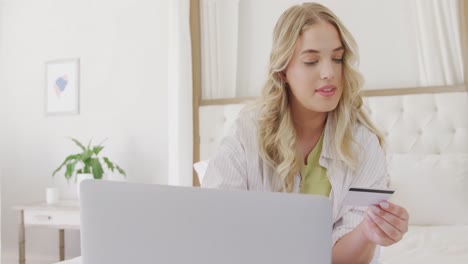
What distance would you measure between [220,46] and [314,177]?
210 cm

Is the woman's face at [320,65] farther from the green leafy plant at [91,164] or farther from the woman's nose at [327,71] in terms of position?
the green leafy plant at [91,164]

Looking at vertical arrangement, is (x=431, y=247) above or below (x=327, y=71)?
below

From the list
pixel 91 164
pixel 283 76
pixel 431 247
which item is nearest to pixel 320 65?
pixel 283 76

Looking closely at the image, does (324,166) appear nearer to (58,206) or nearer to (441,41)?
(441,41)

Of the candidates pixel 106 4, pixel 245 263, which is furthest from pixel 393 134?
pixel 106 4

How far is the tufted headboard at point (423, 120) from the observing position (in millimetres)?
2518

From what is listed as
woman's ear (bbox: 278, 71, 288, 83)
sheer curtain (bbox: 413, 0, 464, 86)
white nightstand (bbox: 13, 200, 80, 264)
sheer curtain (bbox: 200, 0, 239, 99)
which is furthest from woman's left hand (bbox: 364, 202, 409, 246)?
white nightstand (bbox: 13, 200, 80, 264)

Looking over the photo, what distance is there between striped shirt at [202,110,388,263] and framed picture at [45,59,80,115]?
2.87m

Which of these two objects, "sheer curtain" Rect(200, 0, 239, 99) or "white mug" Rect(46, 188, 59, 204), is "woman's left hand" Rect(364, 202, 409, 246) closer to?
"sheer curtain" Rect(200, 0, 239, 99)

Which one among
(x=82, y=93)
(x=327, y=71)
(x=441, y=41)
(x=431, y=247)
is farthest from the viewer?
(x=82, y=93)

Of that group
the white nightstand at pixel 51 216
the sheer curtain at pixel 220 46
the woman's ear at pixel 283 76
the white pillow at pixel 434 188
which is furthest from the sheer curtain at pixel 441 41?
the white nightstand at pixel 51 216

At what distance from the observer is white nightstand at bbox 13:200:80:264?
328 centimetres

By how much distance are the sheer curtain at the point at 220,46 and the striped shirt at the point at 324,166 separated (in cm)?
191

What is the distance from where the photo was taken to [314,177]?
1281 millimetres
